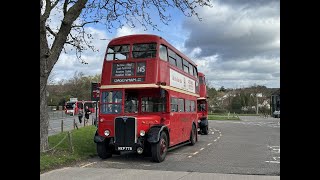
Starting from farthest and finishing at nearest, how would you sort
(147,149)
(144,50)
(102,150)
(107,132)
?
(144,50) < (147,149) < (107,132) < (102,150)

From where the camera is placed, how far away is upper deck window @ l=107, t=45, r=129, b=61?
1384 centimetres

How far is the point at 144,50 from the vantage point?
13.7 m

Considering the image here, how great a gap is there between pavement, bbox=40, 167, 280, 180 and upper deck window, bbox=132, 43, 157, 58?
449 centimetres

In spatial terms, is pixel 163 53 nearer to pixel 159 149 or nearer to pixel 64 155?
pixel 159 149

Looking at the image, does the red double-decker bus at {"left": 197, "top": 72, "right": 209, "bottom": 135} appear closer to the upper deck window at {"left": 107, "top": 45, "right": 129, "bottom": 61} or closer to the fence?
the fence

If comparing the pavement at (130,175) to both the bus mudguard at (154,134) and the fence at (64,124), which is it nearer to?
the bus mudguard at (154,134)

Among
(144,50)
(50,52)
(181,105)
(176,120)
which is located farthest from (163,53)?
(50,52)

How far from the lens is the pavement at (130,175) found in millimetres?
9398

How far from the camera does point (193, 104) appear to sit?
19.8 meters

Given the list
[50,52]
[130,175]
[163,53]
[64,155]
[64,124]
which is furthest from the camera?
[64,124]

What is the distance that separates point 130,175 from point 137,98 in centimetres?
470

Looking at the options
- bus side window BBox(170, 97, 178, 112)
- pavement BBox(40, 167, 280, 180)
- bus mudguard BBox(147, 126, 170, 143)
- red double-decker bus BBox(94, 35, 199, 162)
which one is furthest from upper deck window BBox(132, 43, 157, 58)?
pavement BBox(40, 167, 280, 180)

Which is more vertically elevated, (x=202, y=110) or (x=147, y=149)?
(x=202, y=110)
